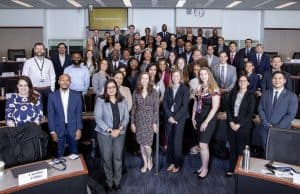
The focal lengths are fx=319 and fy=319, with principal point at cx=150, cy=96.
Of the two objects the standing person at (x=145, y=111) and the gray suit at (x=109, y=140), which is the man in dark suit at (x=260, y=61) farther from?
the gray suit at (x=109, y=140)

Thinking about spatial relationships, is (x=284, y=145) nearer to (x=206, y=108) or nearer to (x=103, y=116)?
(x=206, y=108)

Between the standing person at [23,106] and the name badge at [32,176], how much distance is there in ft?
3.56

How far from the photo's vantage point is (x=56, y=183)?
9.62ft

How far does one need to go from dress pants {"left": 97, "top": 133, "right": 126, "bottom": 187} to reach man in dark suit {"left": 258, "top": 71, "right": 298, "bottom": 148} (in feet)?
6.22

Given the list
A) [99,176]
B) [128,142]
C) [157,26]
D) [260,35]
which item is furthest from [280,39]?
[99,176]

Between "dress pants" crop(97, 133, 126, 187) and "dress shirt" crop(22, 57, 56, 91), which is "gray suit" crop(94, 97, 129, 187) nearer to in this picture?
"dress pants" crop(97, 133, 126, 187)

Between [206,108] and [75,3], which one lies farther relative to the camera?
[75,3]

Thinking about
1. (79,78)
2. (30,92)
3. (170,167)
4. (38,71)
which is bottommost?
(170,167)

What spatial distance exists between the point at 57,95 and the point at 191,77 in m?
2.40

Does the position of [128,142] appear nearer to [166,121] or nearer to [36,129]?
[166,121]

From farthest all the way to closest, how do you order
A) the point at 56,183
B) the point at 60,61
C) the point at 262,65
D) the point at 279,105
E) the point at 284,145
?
1. the point at 262,65
2. the point at 60,61
3. the point at 279,105
4. the point at 284,145
5. the point at 56,183

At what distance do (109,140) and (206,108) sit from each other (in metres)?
1.38

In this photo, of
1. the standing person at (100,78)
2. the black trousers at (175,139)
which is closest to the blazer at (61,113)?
the standing person at (100,78)

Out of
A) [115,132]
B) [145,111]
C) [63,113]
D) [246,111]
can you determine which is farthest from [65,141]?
[246,111]
